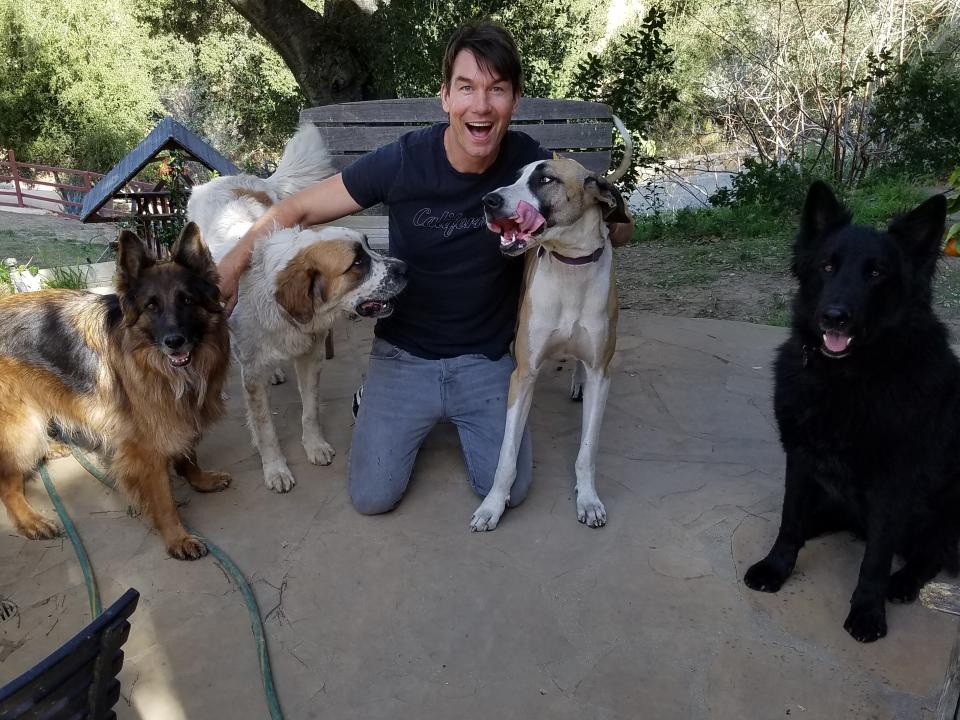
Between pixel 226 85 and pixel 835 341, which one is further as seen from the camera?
pixel 226 85

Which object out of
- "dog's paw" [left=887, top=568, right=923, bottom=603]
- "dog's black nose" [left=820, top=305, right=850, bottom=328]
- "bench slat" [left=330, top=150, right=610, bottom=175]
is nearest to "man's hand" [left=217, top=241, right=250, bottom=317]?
"bench slat" [left=330, top=150, right=610, bottom=175]

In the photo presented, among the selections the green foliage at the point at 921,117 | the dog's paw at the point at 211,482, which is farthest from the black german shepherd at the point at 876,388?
the green foliage at the point at 921,117

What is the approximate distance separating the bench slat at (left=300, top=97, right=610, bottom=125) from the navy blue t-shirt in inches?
72.5

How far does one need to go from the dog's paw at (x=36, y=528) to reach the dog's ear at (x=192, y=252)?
3.91 feet

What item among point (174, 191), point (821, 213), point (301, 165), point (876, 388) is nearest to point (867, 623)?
point (876, 388)

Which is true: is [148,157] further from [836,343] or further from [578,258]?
[836,343]

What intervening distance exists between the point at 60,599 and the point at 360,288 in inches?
61.6

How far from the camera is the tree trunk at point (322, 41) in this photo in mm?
7617

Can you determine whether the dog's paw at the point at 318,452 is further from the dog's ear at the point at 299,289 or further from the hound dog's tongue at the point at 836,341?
the hound dog's tongue at the point at 836,341

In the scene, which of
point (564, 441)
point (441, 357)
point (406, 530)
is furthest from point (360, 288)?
point (564, 441)

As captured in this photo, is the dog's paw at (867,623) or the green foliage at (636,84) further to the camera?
the green foliage at (636,84)

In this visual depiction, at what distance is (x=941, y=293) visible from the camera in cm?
561

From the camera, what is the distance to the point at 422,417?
3121 mm

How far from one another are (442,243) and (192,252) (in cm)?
102
